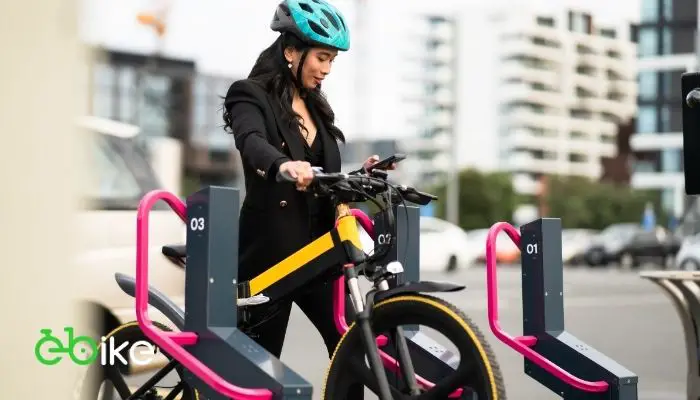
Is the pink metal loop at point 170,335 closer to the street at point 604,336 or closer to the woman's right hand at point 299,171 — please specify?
the woman's right hand at point 299,171

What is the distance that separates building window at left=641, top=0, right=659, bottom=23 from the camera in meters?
94.8

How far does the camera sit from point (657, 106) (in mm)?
98250

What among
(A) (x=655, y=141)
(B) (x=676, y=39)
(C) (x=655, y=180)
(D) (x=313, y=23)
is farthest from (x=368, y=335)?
(C) (x=655, y=180)

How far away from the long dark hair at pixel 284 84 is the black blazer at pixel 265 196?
0.10 feet

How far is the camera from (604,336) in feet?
44.9

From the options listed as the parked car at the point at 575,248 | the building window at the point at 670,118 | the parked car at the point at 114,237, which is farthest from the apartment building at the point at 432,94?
the parked car at the point at 114,237

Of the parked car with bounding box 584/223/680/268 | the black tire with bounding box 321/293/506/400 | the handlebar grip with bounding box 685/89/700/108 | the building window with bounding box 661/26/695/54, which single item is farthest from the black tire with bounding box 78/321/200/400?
the building window with bounding box 661/26/695/54

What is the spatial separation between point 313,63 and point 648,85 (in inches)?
3770

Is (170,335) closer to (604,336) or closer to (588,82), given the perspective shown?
(604,336)

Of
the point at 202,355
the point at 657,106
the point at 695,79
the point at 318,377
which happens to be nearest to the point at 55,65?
the point at 202,355

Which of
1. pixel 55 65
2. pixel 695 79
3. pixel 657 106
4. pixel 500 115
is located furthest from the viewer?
pixel 500 115

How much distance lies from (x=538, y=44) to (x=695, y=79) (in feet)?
417

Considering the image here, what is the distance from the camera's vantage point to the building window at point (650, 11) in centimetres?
9478

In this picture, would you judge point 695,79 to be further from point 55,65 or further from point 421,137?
point 421,137
